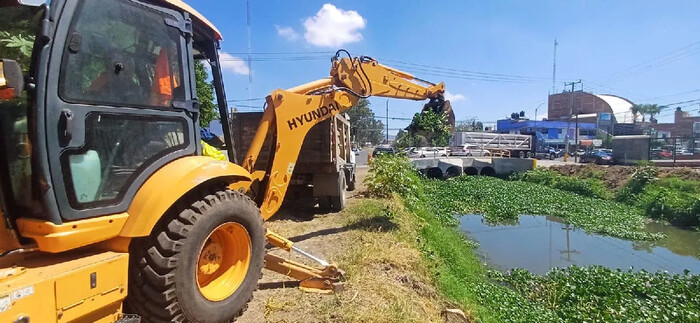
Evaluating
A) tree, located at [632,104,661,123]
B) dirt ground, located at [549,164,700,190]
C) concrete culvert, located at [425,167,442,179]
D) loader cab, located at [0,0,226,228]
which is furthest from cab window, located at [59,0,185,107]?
tree, located at [632,104,661,123]

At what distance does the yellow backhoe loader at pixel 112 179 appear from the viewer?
2.48m

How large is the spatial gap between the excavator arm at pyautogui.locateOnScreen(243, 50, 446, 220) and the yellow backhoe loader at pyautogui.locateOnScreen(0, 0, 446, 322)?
6.19 feet

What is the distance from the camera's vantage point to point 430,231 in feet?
30.8

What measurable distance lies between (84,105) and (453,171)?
72.4 ft

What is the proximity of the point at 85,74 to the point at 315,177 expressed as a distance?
20.9 feet

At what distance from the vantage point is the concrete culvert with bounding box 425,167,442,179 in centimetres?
2328

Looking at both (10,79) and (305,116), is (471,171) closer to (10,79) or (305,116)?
(305,116)

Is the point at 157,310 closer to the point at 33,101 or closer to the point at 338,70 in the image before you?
the point at 33,101

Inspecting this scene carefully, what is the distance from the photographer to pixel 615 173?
20.1m

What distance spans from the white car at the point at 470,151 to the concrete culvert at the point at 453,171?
709 centimetres

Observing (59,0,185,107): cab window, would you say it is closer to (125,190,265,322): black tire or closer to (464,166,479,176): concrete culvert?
(125,190,265,322): black tire

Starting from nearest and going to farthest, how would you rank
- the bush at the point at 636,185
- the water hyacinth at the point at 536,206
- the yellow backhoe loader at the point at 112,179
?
the yellow backhoe loader at the point at 112,179 < the water hyacinth at the point at 536,206 < the bush at the point at 636,185

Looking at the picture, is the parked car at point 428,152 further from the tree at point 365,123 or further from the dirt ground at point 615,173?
the tree at point 365,123

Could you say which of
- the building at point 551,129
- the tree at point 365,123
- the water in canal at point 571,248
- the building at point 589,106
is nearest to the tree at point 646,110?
the building at point 589,106
